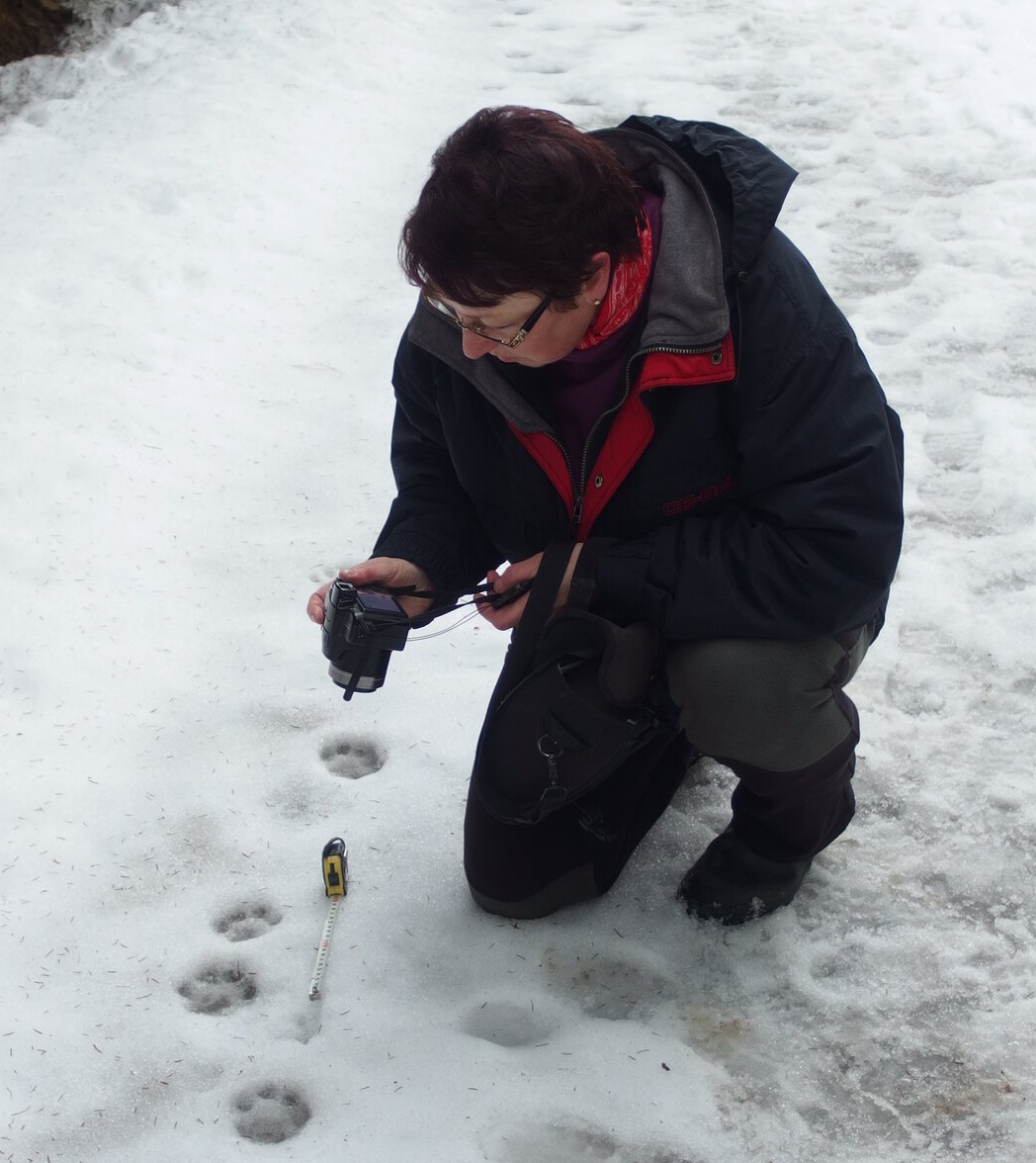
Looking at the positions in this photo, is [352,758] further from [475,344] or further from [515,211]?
[515,211]

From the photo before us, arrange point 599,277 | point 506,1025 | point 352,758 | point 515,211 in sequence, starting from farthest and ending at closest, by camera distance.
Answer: point 352,758, point 506,1025, point 599,277, point 515,211

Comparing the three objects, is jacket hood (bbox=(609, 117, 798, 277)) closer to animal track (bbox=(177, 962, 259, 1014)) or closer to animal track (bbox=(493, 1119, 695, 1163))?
animal track (bbox=(493, 1119, 695, 1163))

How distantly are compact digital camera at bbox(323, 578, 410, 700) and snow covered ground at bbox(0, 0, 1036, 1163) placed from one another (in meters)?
0.53

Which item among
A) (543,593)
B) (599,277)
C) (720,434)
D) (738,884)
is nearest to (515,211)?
(599,277)

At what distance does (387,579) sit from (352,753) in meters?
0.67

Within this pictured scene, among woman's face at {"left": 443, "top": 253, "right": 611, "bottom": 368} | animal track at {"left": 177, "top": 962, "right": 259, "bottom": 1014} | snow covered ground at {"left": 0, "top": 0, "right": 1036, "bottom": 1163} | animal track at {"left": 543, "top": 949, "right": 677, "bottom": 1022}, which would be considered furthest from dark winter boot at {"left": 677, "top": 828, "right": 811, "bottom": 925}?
woman's face at {"left": 443, "top": 253, "right": 611, "bottom": 368}

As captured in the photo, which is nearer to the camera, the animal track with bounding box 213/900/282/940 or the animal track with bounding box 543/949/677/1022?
the animal track with bounding box 543/949/677/1022

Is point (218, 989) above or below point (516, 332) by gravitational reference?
below

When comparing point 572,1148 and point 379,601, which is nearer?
point 572,1148

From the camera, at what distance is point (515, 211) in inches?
66.5

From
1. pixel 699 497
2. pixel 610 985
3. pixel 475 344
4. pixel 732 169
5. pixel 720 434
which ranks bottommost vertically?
pixel 610 985

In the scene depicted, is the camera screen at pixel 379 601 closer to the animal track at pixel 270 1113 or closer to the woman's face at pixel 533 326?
the woman's face at pixel 533 326

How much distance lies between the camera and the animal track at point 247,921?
7.40 ft

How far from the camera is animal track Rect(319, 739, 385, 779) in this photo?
262 cm
